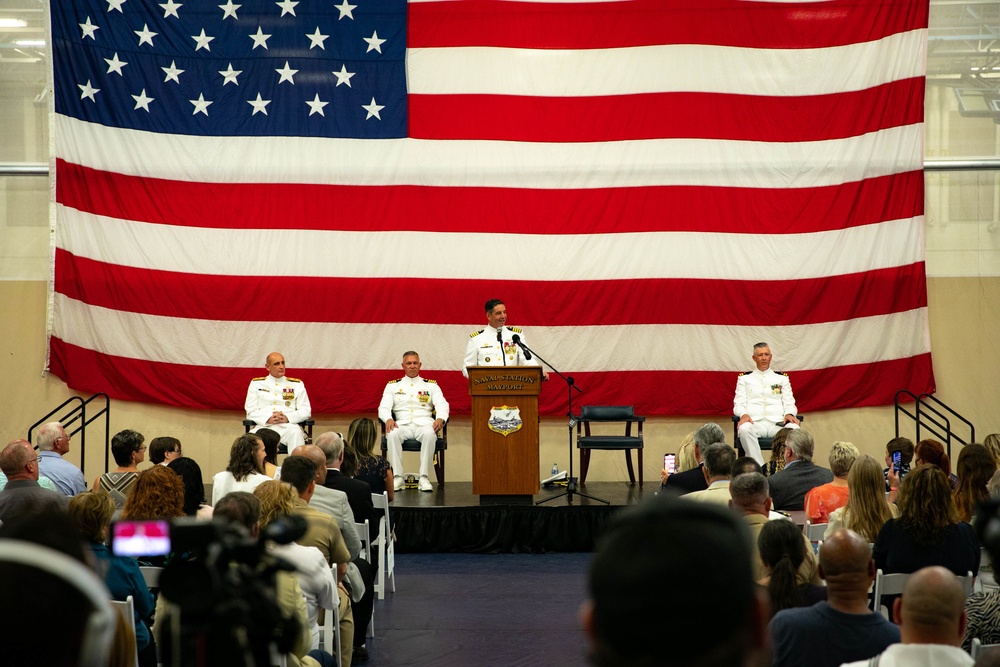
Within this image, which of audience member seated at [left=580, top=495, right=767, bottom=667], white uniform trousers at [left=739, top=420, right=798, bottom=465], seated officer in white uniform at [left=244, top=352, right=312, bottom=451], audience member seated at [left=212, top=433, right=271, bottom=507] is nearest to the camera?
audience member seated at [left=580, top=495, right=767, bottom=667]

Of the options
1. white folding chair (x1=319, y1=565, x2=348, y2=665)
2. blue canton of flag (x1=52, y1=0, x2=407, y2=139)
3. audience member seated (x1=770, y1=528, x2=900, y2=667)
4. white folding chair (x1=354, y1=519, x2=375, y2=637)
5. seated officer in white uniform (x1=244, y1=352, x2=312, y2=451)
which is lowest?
white folding chair (x1=319, y1=565, x2=348, y2=665)

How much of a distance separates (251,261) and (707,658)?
8.80 metres

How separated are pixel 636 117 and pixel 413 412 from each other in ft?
11.0

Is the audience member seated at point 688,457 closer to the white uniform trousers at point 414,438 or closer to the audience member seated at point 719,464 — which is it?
the audience member seated at point 719,464

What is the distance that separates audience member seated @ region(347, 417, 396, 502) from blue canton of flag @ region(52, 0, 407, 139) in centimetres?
385

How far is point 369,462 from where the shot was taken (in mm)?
6191

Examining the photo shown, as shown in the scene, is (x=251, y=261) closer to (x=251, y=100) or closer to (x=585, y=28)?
(x=251, y=100)

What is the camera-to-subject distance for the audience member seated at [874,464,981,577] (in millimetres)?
3789

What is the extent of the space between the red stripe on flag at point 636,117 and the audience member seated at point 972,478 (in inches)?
200

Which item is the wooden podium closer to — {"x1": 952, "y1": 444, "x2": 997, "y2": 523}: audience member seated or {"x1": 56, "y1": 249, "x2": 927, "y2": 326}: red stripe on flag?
{"x1": 56, "y1": 249, "x2": 927, "y2": 326}: red stripe on flag

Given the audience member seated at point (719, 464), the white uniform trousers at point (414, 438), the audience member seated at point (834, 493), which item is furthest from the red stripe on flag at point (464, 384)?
the audience member seated at point (719, 464)

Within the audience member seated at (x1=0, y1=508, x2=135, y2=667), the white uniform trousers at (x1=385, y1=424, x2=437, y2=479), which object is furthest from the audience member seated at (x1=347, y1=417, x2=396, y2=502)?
the audience member seated at (x1=0, y1=508, x2=135, y2=667)

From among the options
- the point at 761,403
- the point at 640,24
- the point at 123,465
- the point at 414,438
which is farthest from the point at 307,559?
the point at 640,24

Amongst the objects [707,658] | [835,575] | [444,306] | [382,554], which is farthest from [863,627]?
[444,306]
